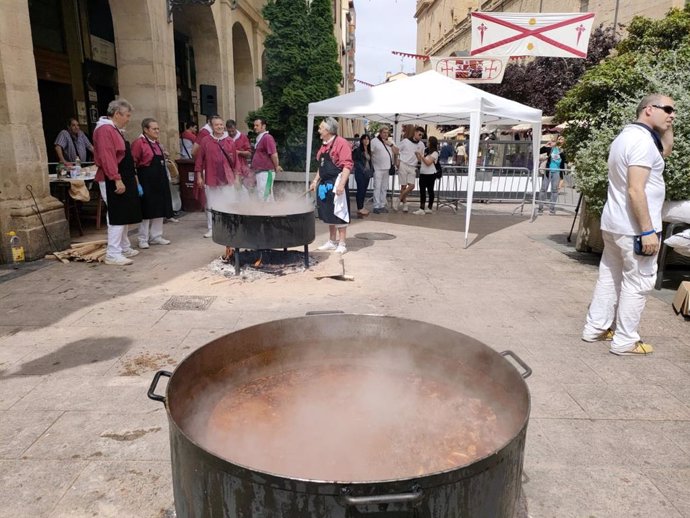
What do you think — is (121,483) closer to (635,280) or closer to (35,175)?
(635,280)

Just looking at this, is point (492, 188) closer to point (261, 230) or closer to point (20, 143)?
point (261, 230)

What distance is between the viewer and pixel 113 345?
4359 mm

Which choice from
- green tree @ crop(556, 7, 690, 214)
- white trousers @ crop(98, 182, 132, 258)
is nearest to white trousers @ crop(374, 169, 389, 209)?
green tree @ crop(556, 7, 690, 214)

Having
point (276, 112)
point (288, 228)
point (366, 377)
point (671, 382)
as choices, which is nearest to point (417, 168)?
point (276, 112)

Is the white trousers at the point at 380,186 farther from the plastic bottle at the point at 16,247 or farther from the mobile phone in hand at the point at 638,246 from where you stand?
the mobile phone in hand at the point at 638,246

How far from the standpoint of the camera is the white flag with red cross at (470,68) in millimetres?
16047

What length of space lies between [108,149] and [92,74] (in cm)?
960

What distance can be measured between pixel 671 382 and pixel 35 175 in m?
8.12

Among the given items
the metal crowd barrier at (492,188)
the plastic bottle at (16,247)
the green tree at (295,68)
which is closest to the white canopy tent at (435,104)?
the green tree at (295,68)

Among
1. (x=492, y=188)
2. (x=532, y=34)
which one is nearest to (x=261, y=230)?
(x=492, y=188)

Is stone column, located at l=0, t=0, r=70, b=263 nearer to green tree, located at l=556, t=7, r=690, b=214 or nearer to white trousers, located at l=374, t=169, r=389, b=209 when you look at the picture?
white trousers, located at l=374, t=169, r=389, b=209

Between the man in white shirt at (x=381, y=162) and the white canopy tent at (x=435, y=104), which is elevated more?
the white canopy tent at (x=435, y=104)

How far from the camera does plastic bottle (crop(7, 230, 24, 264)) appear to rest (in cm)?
686

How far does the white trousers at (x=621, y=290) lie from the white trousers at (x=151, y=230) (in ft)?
21.3
